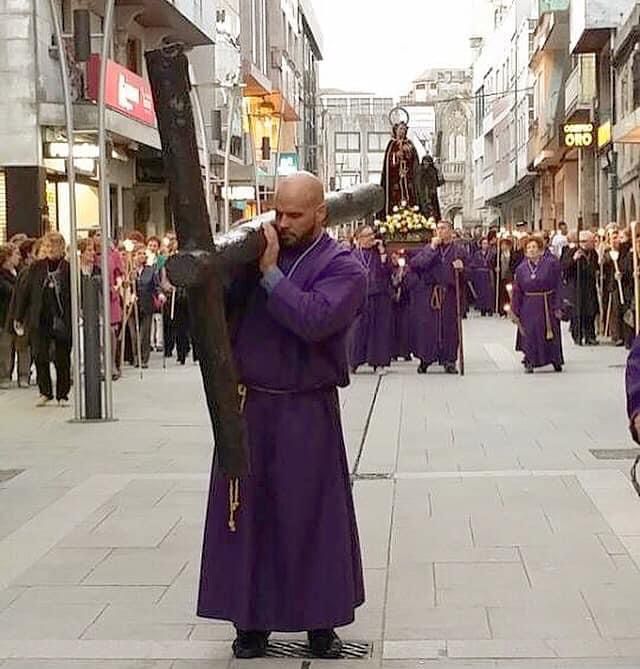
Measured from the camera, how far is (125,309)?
19938 millimetres

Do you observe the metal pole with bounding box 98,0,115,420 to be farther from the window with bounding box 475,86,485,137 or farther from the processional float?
the window with bounding box 475,86,485,137

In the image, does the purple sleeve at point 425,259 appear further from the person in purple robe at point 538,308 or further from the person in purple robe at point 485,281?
the person in purple robe at point 485,281

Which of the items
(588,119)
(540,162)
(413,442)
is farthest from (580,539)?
(540,162)

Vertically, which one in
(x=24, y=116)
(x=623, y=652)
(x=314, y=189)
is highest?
(x=24, y=116)

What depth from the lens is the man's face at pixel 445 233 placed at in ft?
63.1

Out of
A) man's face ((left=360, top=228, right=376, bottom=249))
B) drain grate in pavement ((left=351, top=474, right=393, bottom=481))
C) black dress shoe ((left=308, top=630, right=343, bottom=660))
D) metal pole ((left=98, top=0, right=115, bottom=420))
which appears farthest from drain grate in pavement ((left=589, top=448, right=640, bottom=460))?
man's face ((left=360, top=228, right=376, bottom=249))

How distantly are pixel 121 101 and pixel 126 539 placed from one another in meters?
21.0

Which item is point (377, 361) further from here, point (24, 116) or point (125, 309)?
point (24, 116)

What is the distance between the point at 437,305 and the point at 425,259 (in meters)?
0.70

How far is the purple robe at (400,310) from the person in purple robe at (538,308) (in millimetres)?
1551

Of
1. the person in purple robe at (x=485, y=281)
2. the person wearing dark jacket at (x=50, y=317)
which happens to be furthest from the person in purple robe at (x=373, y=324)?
the person in purple robe at (x=485, y=281)

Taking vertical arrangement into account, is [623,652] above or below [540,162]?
below

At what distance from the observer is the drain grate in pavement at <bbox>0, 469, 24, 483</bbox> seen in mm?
10523

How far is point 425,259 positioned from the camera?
19172 millimetres
